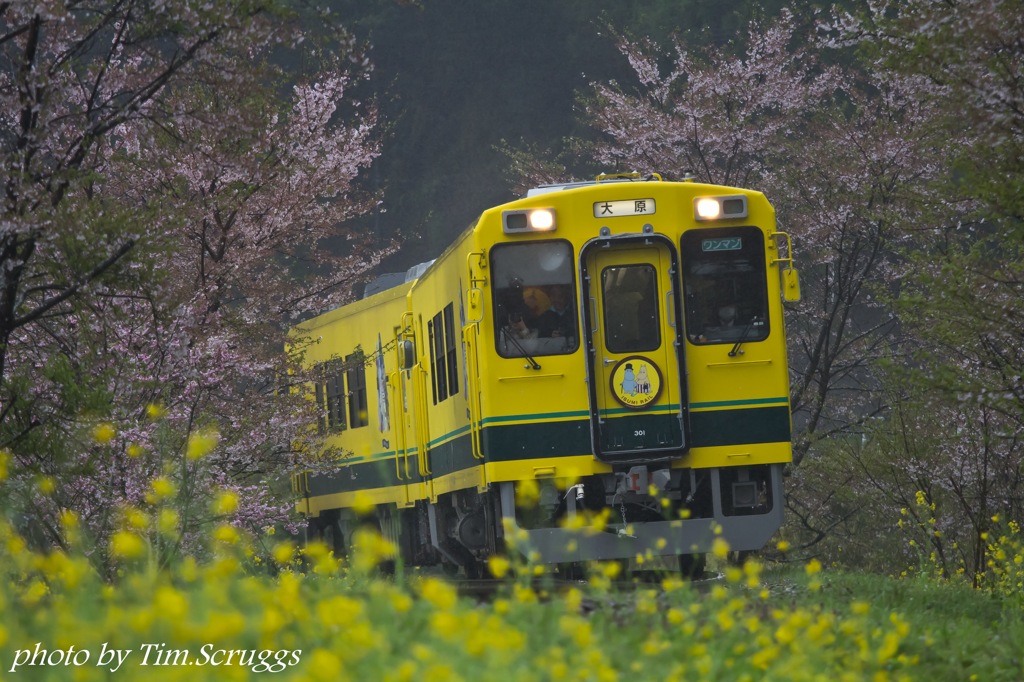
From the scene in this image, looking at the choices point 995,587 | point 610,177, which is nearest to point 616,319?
point 610,177

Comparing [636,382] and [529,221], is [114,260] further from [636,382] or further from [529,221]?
[636,382]

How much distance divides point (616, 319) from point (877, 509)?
7.56m

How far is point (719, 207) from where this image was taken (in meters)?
11.3

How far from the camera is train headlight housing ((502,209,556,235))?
11195 mm

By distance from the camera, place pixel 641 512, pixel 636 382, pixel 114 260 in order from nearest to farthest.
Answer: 1. pixel 114 260
2. pixel 636 382
3. pixel 641 512

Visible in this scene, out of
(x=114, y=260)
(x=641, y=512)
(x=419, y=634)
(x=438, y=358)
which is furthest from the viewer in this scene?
(x=438, y=358)

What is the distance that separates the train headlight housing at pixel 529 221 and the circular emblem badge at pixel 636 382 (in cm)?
111

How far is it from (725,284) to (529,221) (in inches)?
59.1

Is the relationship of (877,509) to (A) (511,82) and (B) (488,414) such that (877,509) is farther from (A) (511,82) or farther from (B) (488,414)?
(A) (511,82)

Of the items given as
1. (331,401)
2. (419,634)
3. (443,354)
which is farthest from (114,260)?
(331,401)

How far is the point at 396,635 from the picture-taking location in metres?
5.23

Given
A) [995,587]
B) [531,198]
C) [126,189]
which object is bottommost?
[995,587]

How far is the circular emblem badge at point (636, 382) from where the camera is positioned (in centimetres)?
1112
